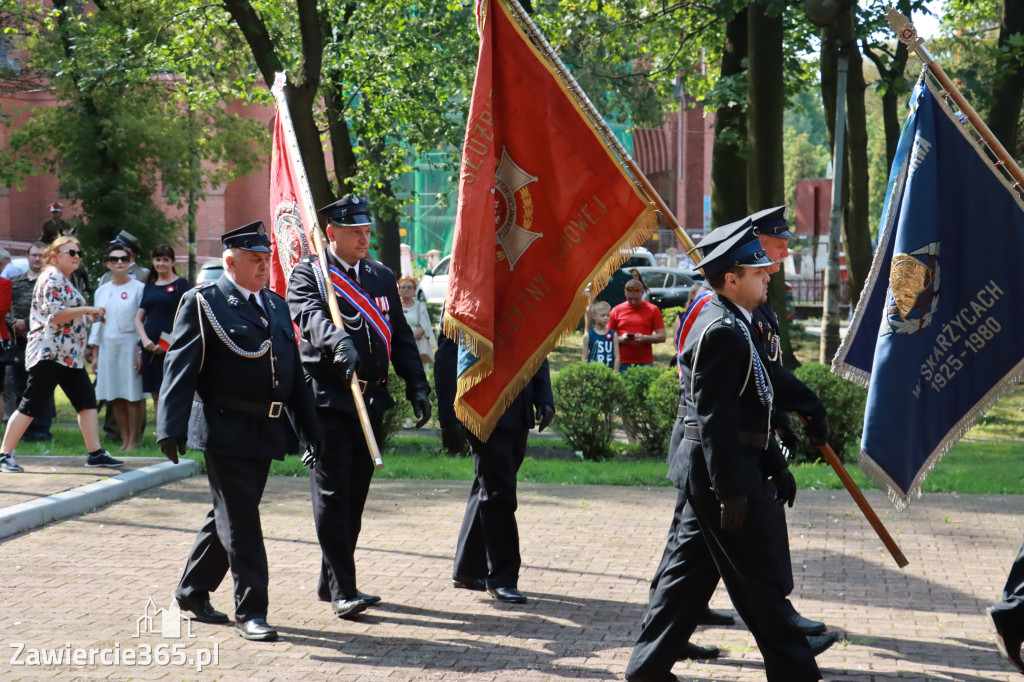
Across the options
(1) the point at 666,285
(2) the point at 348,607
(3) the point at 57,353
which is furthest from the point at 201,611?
(1) the point at 666,285

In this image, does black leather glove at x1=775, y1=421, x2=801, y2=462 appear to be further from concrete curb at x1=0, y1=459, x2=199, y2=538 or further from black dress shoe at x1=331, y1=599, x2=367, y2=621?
concrete curb at x1=0, y1=459, x2=199, y2=538

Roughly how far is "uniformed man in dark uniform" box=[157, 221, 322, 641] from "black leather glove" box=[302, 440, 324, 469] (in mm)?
75

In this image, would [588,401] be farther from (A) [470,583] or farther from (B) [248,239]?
(B) [248,239]

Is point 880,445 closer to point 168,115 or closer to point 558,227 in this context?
point 558,227

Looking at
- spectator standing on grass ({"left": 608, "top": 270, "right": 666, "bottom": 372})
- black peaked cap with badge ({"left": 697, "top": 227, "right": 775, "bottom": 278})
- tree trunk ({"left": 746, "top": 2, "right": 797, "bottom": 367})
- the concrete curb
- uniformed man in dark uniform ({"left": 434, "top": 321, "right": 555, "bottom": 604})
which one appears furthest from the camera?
tree trunk ({"left": 746, "top": 2, "right": 797, "bottom": 367})

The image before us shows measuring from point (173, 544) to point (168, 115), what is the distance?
658 inches

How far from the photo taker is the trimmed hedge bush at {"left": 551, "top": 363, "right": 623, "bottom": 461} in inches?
479

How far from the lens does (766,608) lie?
4875 millimetres

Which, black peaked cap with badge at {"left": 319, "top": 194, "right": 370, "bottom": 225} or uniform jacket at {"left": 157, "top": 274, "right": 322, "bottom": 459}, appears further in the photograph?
black peaked cap with badge at {"left": 319, "top": 194, "right": 370, "bottom": 225}

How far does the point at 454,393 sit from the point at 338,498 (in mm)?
1133

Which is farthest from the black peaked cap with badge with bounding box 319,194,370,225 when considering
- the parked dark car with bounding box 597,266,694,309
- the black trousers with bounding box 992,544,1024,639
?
the parked dark car with bounding box 597,266,694,309

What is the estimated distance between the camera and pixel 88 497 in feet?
30.5

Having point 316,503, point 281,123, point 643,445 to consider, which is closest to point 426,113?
point 643,445

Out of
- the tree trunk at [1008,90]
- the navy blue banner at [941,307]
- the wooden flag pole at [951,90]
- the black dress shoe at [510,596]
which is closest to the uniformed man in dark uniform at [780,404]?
the navy blue banner at [941,307]
